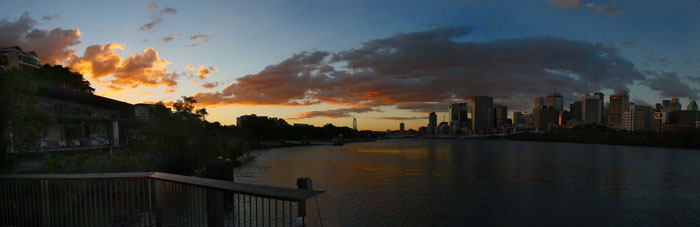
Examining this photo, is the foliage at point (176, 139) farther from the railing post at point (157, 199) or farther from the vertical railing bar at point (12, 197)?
the railing post at point (157, 199)

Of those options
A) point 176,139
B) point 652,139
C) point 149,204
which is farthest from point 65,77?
point 652,139

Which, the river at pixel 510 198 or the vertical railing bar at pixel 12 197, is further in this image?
the river at pixel 510 198

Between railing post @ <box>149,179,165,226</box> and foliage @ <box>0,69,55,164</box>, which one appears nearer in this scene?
railing post @ <box>149,179,165,226</box>

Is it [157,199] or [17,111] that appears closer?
[157,199]

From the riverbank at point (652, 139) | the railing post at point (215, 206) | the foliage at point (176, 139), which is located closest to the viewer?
the railing post at point (215, 206)

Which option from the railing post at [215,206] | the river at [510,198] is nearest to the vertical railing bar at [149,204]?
the railing post at [215,206]

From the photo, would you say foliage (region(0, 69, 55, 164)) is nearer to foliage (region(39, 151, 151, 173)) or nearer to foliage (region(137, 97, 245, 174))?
foliage (region(39, 151, 151, 173))

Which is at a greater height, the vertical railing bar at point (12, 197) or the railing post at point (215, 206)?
the railing post at point (215, 206)

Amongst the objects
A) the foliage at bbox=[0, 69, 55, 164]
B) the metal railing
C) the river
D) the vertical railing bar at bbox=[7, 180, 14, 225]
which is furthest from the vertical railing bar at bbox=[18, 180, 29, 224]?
the river

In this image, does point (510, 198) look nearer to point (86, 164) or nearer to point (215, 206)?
point (215, 206)

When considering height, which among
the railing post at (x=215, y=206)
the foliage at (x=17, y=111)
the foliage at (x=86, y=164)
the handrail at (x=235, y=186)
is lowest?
the foliage at (x=86, y=164)

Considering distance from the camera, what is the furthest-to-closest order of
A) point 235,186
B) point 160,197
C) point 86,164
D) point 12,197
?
point 86,164, point 12,197, point 160,197, point 235,186

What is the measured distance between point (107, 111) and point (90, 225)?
1725 inches

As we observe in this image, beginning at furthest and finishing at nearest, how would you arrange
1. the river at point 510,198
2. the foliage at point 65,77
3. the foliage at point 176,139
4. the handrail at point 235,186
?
the foliage at point 65,77, the foliage at point 176,139, the river at point 510,198, the handrail at point 235,186
